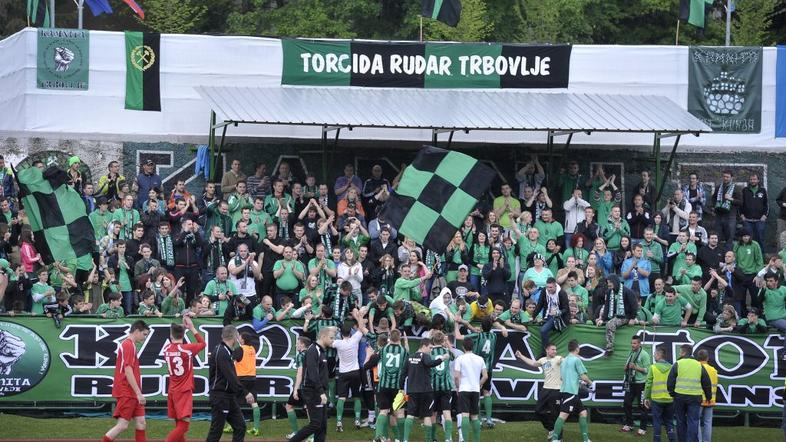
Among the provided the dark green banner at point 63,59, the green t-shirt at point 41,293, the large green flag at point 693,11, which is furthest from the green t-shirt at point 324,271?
the large green flag at point 693,11

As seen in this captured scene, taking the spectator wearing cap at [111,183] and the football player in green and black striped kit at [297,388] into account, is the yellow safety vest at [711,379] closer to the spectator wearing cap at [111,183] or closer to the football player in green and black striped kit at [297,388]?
the football player in green and black striped kit at [297,388]

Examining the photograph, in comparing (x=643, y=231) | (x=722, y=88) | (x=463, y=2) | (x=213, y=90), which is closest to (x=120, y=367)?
(x=213, y=90)

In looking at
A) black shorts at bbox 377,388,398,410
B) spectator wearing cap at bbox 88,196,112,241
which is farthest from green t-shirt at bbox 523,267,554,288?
spectator wearing cap at bbox 88,196,112,241

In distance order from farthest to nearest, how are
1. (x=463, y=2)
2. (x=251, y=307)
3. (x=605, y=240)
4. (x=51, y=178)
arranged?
(x=463, y=2) → (x=605, y=240) → (x=251, y=307) → (x=51, y=178)

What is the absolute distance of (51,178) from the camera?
68.0 ft

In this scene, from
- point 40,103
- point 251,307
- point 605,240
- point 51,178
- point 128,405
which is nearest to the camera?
point 128,405

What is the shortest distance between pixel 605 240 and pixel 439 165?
19.4 feet

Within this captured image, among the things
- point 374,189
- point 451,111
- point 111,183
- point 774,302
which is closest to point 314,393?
point 374,189

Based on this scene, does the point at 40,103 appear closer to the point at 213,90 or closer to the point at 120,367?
the point at 213,90

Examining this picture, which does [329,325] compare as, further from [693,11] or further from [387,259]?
[693,11]

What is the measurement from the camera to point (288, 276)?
915 inches

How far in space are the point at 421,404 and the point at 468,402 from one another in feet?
2.42

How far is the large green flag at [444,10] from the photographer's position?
92.3 ft

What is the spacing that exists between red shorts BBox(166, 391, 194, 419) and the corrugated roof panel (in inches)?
321
